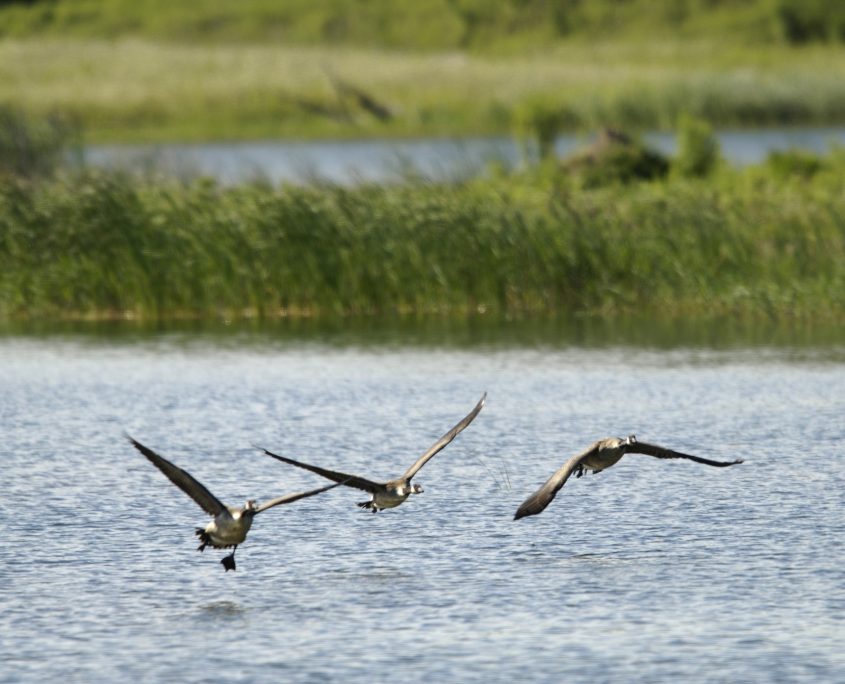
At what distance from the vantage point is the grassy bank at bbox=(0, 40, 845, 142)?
250ft

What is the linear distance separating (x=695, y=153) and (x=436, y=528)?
836 inches

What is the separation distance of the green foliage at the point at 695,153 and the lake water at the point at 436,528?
11098mm

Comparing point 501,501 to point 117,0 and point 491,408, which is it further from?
point 117,0

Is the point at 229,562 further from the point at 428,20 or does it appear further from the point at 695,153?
the point at 428,20

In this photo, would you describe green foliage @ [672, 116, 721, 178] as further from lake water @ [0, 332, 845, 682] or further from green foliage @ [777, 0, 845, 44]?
green foliage @ [777, 0, 845, 44]

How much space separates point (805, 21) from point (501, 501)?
154788 millimetres

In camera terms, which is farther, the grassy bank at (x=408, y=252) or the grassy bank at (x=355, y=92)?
the grassy bank at (x=355, y=92)

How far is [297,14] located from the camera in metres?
189

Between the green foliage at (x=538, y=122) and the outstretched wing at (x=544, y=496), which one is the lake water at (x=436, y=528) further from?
the green foliage at (x=538, y=122)

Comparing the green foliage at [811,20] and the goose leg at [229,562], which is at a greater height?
the green foliage at [811,20]

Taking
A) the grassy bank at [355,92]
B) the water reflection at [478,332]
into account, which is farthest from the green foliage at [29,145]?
the grassy bank at [355,92]

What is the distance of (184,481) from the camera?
10.6 meters

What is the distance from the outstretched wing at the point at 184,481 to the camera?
33.6 ft

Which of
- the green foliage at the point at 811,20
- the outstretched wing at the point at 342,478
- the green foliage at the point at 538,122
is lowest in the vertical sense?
the outstretched wing at the point at 342,478
